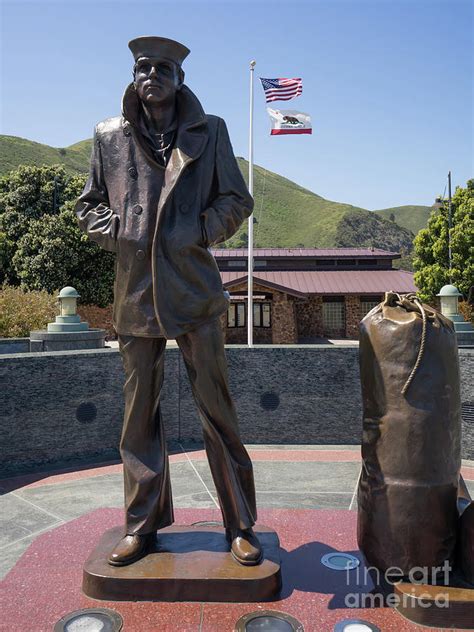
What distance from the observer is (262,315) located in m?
26.8

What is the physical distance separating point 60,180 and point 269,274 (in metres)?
11.6

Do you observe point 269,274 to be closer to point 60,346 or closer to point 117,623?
point 60,346

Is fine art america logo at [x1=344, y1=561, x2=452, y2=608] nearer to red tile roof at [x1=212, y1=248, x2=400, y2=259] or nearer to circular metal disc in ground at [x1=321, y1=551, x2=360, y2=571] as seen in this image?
circular metal disc in ground at [x1=321, y1=551, x2=360, y2=571]

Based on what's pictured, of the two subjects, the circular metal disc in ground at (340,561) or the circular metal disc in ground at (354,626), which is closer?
the circular metal disc in ground at (354,626)

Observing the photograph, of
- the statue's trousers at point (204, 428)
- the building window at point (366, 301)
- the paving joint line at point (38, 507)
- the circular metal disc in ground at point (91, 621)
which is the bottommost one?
the paving joint line at point (38, 507)

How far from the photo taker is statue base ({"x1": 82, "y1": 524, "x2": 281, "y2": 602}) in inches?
119

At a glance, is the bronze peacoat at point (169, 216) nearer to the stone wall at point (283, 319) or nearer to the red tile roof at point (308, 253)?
the stone wall at point (283, 319)

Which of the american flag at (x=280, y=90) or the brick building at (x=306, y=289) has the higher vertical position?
the american flag at (x=280, y=90)

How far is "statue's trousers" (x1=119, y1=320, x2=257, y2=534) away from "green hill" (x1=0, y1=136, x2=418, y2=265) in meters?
76.2

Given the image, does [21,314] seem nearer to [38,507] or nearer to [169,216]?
[38,507]

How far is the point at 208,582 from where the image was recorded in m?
3.03

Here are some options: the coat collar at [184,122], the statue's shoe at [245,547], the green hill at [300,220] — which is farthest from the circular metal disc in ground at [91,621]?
the green hill at [300,220]

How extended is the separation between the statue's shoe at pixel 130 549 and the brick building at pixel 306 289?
67.0ft

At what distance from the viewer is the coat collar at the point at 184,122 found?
3.23 metres
